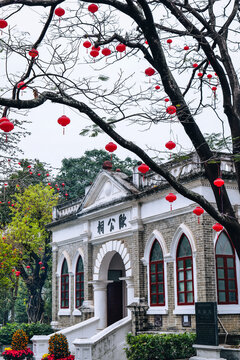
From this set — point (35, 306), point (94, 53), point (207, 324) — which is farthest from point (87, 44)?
point (35, 306)

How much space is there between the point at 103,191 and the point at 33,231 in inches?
269

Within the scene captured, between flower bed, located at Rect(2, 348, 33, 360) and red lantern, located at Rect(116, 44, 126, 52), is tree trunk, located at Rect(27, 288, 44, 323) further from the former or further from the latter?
red lantern, located at Rect(116, 44, 126, 52)

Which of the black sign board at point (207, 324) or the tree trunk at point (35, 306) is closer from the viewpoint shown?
the black sign board at point (207, 324)

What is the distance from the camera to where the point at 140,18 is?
776 cm

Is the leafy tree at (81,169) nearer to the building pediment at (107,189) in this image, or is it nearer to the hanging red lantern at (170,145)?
the building pediment at (107,189)

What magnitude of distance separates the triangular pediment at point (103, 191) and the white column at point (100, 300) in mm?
2872

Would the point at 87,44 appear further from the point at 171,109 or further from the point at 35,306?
Answer: the point at 35,306

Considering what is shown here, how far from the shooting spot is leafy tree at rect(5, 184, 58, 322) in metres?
23.7

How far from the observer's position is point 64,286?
21125mm

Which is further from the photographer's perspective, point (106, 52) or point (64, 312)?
point (64, 312)

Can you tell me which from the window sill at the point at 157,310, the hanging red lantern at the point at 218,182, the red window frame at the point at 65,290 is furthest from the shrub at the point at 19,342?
the hanging red lantern at the point at 218,182

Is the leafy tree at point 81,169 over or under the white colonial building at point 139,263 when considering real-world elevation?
over

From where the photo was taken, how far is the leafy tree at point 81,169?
3728cm

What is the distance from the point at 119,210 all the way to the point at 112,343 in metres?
4.40
